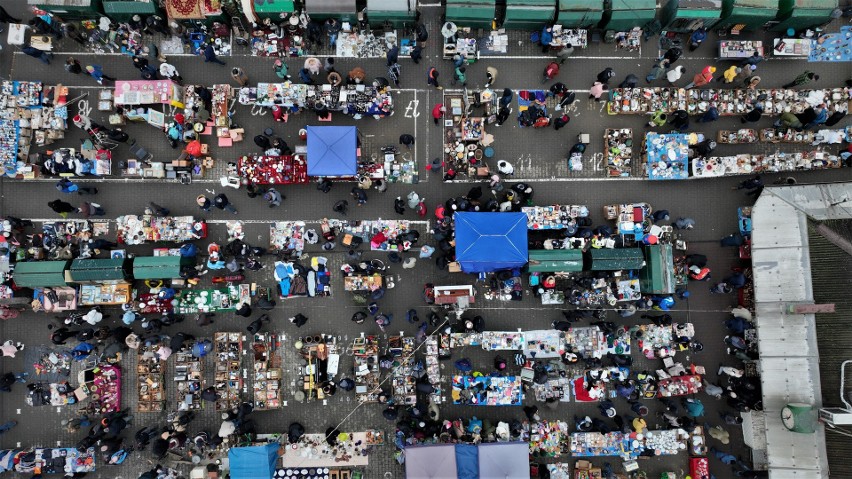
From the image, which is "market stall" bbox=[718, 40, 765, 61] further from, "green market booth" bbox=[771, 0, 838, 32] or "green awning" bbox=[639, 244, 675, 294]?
"green awning" bbox=[639, 244, 675, 294]

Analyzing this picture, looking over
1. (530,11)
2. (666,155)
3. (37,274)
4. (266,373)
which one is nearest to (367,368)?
(266,373)

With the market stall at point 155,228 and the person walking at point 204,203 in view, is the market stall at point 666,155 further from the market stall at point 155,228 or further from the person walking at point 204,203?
the market stall at point 155,228

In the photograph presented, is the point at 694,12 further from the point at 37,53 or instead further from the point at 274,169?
the point at 37,53

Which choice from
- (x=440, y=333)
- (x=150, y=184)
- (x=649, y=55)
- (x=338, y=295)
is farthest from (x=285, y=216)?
(x=649, y=55)

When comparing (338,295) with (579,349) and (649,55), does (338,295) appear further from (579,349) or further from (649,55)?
(649,55)

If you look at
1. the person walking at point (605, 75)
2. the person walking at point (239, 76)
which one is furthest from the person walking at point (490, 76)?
the person walking at point (239, 76)

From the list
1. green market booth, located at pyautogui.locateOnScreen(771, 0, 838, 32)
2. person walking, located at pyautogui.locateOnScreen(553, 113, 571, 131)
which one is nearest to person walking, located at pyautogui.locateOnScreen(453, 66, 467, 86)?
person walking, located at pyautogui.locateOnScreen(553, 113, 571, 131)
